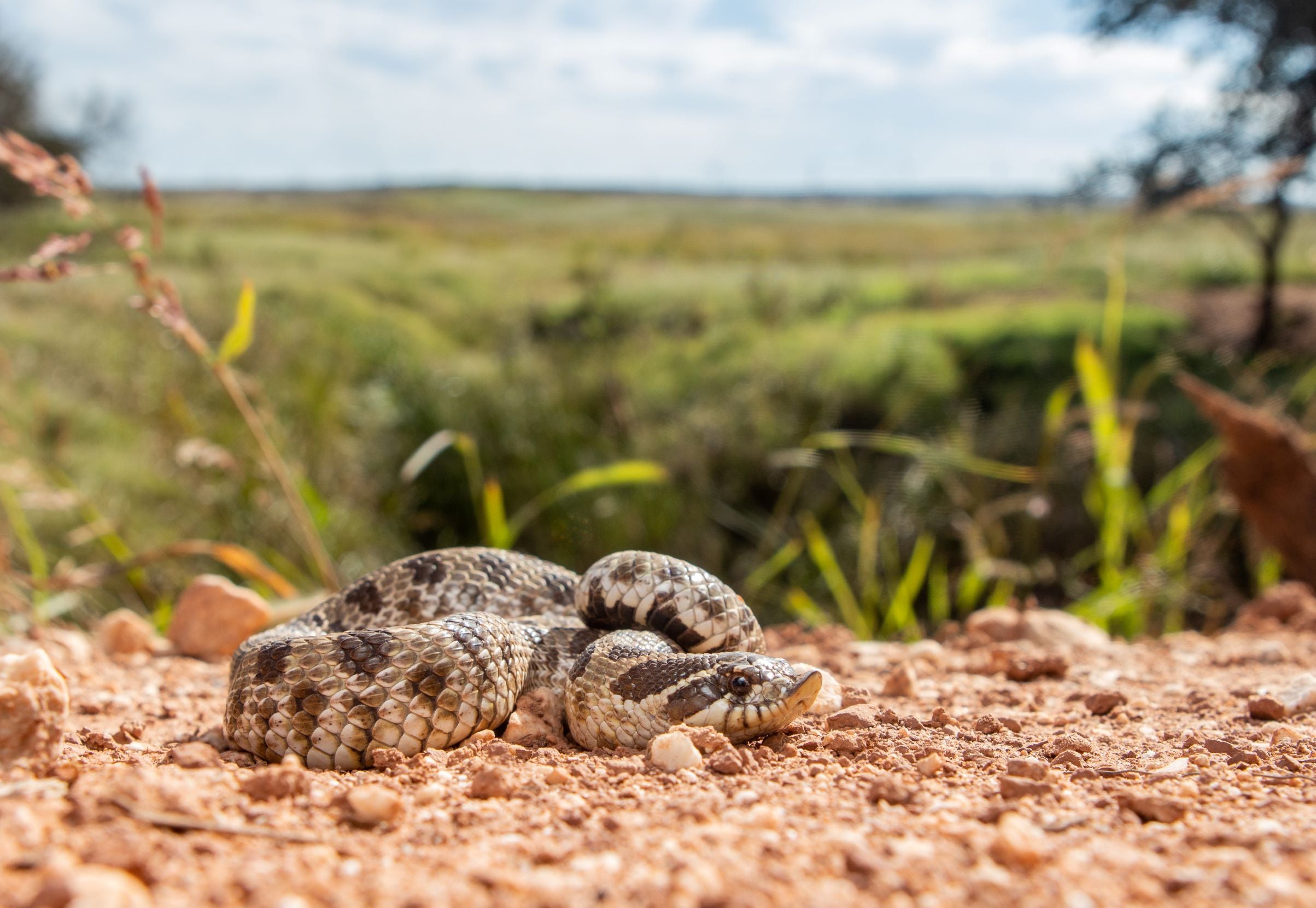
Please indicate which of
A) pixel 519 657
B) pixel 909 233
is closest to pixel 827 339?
pixel 909 233


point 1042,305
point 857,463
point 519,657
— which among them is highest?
point 1042,305

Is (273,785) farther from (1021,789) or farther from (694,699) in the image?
(1021,789)

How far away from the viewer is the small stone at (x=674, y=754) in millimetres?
2891

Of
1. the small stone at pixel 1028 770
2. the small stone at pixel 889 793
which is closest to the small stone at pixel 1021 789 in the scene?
the small stone at pixel 1028 770

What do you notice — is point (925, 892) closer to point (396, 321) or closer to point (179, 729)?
point (179, 729)

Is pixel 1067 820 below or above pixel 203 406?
above

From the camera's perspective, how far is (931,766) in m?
2.84

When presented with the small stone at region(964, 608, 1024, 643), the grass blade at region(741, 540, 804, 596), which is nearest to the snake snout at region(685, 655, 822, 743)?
the small stone at region(964, 608, 1024, 643)

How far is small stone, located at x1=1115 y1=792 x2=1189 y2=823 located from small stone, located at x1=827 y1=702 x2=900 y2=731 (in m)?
1.01

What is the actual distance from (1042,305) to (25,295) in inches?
730

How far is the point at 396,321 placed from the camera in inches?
743

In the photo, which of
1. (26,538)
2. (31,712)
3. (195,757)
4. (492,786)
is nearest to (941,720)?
(492,786)

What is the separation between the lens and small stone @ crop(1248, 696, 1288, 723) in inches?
144

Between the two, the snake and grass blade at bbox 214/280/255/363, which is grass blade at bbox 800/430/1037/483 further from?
grass blade at bbox 214/280/255/363
